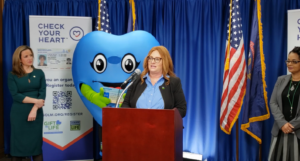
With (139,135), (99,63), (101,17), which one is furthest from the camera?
(101,17)

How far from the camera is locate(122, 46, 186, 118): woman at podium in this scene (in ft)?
6.39

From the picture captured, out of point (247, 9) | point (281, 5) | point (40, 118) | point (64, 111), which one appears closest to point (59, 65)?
point (64, 111)

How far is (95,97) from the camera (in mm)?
2854

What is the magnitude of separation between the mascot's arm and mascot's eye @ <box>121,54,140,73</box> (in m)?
0.41

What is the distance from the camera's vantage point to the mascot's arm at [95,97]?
283 cm

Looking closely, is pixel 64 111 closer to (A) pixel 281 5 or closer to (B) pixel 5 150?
(B) pixel 5 150

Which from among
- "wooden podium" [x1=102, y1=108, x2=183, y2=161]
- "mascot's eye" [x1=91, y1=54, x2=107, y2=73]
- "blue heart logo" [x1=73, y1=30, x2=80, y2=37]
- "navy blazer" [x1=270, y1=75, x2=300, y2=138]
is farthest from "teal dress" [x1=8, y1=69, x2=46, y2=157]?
"navy blazer" [x1=270, y1=75, x2=300, y2=138]

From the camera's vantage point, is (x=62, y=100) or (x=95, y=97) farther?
(x=62, y=100)

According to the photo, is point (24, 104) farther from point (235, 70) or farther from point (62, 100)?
point (235, 70)

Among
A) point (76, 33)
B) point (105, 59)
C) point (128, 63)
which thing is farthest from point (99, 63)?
point (76, 33)

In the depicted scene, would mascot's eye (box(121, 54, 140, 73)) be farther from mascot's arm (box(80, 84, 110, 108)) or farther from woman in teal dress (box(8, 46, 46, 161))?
woman in teal dress (box(8, 46, 46, 161))

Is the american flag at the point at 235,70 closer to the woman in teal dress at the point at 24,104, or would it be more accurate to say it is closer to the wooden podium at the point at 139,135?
the wooden podium at the point at 139,135

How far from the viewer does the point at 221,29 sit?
364 centimetres

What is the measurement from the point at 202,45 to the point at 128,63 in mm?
1263
